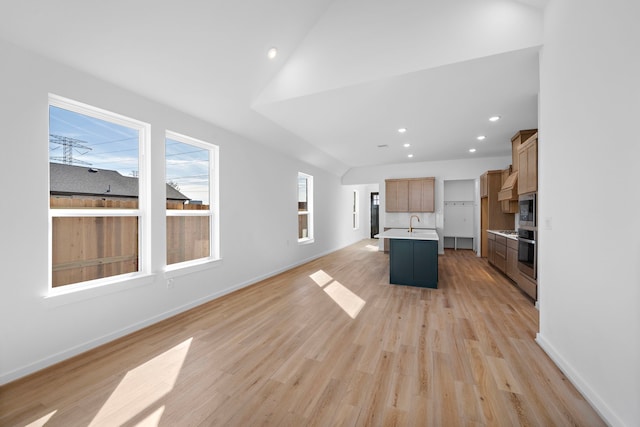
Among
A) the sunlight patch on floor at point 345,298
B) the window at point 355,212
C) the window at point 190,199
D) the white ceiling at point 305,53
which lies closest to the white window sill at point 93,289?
the window at point 190,199

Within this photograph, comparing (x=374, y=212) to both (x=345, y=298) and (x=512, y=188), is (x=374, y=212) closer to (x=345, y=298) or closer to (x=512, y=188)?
(x=512, y=188)

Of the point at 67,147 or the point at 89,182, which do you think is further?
the point at 89,182

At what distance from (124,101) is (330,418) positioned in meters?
3.37

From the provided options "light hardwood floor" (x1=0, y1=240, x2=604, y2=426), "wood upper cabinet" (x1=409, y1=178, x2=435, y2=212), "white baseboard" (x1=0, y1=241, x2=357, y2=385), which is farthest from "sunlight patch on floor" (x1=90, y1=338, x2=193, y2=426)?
"wood upper cabinet" (x1=409, y1=178, x2=435, y2=212)

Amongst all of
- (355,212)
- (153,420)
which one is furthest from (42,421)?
(355,212)

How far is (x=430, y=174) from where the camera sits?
8.05 metres

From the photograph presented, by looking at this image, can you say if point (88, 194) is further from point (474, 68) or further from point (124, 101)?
point (474, 68)

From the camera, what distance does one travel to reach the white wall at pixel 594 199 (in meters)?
1.39

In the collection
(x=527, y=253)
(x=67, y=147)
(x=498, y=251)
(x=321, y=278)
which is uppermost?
(x=67, y=147)

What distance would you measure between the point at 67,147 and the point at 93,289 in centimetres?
133

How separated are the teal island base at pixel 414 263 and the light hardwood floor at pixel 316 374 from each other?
3.07 feet

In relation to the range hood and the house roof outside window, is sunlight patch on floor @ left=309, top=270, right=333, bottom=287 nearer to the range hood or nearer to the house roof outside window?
the house roof outside window

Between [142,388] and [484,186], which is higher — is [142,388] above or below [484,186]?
below

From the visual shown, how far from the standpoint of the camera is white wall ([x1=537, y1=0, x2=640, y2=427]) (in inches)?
54.9
